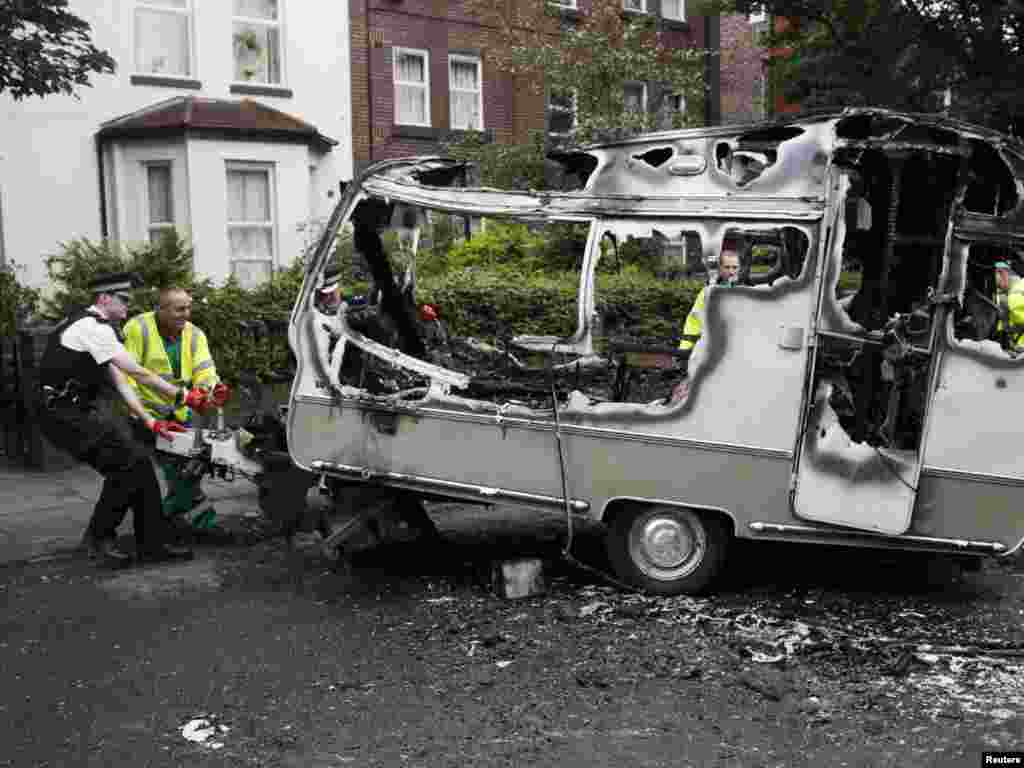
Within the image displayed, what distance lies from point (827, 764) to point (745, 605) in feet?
6.22

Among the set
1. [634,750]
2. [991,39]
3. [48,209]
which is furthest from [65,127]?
[634,750]

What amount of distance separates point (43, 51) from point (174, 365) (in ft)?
15.2

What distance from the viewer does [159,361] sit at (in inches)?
300

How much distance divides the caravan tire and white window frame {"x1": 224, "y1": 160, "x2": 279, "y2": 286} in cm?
1185

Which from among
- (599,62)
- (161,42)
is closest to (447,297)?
(599,62)

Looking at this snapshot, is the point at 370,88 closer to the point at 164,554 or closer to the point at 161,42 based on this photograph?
the point at 161,42

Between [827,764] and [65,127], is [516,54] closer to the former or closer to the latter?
[65,127]

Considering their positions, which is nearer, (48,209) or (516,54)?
(48,209)

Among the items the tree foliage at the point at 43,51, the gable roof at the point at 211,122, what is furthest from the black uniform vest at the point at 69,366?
the gable roof at the point at 211,122

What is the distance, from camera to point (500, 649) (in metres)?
5.39

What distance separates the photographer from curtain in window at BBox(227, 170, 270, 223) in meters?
17.3

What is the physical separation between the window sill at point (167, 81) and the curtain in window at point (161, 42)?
7.7 inches

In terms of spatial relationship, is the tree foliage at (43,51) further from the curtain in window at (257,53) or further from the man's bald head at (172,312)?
the curtain in window at (257,53)

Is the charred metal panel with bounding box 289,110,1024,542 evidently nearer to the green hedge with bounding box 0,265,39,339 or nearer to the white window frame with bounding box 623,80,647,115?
the green hedge with bounding box 0,265,39,339
